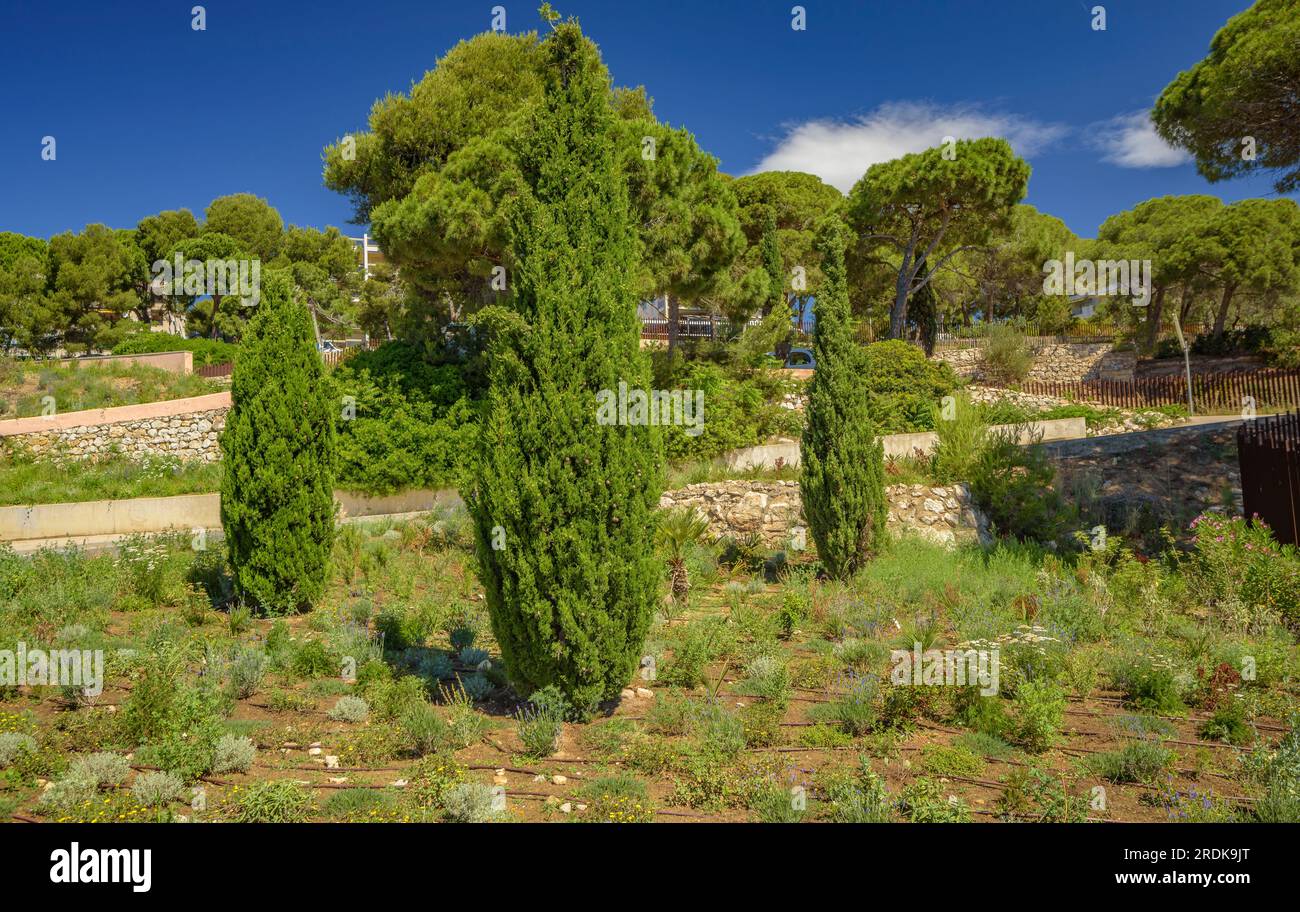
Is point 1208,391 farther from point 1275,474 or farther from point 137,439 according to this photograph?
point 137,439

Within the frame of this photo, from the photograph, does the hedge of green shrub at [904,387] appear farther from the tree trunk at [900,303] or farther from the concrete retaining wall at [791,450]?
the tree trunk at [900,303]

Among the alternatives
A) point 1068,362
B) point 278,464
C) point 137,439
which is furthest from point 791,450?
point 1068,362

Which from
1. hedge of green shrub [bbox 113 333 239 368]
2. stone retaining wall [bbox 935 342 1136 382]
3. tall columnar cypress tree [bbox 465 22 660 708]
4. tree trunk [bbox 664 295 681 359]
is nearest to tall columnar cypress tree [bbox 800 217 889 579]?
tall columnar cypress tree [bbox 465 22 660 708]

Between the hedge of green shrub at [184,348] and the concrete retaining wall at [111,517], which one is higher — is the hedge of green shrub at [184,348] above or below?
above

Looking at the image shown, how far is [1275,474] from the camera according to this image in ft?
29.8

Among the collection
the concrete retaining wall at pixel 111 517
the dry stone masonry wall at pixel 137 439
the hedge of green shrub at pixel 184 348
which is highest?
the hedge of green shrub at pixel 184 348

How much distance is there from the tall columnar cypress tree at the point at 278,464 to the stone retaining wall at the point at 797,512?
19.4ft

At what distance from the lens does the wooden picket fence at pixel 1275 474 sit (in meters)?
8.67

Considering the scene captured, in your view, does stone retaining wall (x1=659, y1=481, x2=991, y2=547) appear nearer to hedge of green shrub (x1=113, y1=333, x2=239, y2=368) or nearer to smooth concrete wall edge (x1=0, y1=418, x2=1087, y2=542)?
smooth concrete wall edge (x1=0, y1=418, x2=1087, y2=542)

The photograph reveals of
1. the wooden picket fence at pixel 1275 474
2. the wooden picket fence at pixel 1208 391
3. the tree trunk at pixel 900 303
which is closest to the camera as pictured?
the wooden picket fence at pixel 1275 474

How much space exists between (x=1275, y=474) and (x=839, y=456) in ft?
17.5

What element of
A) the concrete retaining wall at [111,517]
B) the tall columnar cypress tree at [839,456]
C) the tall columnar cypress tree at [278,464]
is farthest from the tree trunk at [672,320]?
the tall columnar cypress tree at [278,464]

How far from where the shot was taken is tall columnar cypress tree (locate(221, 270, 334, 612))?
26.4 feet

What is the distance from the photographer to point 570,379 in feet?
17.9
